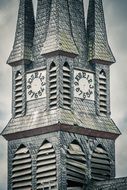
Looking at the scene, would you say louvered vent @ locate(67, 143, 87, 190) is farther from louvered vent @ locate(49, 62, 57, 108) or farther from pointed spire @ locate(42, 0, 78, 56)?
pointed spire @ locate(42, 0, 78, 56)

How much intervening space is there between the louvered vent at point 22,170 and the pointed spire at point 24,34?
6.64m

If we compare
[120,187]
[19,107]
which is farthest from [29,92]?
[120,187]

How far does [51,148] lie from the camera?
101 metres

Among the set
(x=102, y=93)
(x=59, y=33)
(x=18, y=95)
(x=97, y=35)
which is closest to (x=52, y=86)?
(x=18, y=95)

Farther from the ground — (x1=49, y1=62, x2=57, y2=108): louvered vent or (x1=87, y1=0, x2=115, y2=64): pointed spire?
(x1=87, y1=0, x2=115, y2=64): pointed spire

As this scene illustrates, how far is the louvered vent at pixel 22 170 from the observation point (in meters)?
102

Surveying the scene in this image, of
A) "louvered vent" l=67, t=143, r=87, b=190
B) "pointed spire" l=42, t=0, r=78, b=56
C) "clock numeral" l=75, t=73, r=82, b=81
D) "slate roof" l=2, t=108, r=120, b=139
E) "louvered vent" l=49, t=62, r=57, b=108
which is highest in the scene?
"pointed spire" l=42, t=0, r=78, b=56

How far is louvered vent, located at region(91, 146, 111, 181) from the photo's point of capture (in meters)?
103

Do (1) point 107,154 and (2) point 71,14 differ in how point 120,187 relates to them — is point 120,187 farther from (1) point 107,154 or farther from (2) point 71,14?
(2) point 71,14

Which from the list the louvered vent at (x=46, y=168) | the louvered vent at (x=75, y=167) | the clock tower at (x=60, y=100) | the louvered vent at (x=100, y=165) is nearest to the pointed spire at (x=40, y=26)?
the clock tower at (x=60, y=100)

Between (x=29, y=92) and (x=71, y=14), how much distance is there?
6.38 m

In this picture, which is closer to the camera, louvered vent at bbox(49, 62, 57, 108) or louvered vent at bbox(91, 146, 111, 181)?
louvered vent at bbox(49, 62, 57, 108)

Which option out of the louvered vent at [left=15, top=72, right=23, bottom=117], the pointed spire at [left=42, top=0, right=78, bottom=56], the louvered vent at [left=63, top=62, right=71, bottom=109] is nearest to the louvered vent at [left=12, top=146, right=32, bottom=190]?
the louvered vent at [left=15, top=72, right=23, bottom=117]

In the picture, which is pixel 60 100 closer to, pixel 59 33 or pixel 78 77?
pixel 78 77
